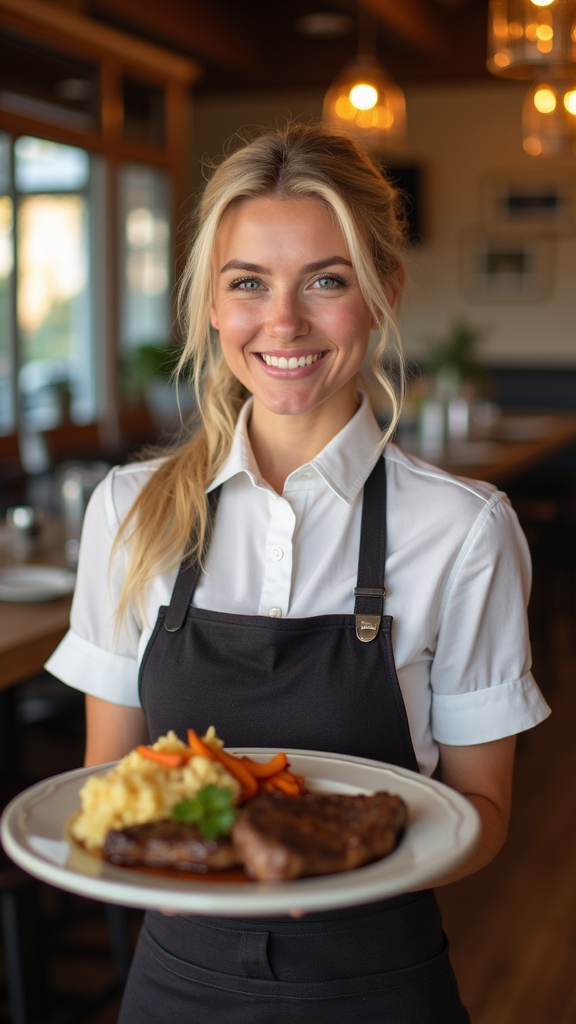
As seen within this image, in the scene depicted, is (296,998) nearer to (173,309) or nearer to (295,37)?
(173,309)

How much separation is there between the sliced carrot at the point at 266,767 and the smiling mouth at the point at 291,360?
0.52m

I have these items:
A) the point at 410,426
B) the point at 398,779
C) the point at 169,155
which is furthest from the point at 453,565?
the point at 169,155

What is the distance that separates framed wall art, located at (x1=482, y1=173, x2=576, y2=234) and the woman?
9.10m

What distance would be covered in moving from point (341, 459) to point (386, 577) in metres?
0.18

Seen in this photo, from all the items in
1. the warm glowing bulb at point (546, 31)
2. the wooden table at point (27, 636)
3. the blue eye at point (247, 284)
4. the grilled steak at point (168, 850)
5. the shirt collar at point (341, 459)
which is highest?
the warm glowing bulb at point (546, 31)

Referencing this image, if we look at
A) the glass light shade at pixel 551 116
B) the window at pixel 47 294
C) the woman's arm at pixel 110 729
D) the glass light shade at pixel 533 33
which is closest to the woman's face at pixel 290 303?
the woman's arm at pixel 110 729

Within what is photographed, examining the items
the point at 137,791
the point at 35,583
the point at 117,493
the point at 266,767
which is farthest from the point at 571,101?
the point at 137,791

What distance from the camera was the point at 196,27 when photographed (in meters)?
8.41

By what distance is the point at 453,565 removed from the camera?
143 centimetres

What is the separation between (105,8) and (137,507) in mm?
6657

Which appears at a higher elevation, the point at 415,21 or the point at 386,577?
the point at 415,21

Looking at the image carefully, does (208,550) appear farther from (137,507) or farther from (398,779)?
(398,779)

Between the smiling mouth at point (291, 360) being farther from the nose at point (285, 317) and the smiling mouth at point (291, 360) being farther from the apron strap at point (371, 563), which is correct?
the apron strap at point (371, 563)

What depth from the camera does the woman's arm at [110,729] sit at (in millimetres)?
1539
